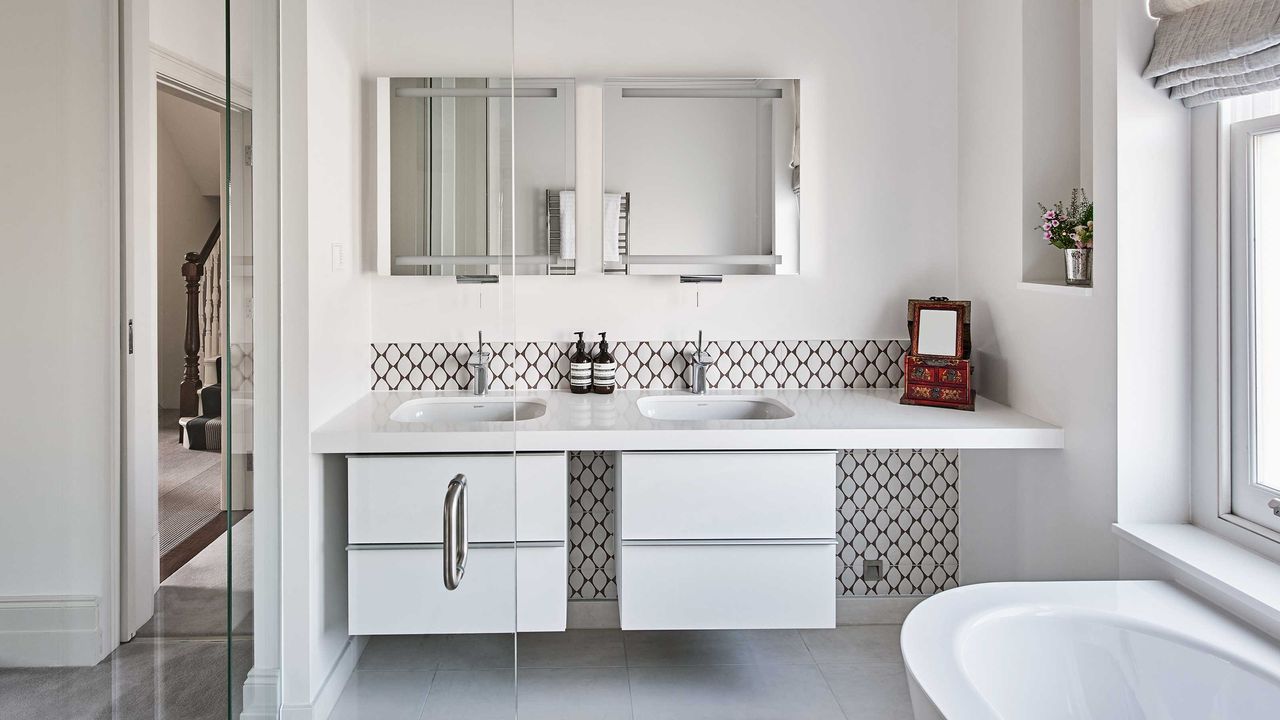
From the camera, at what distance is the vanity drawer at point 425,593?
0.95 m

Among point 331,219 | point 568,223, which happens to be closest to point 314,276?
point 331,219

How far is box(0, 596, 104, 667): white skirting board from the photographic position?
0.58 metres

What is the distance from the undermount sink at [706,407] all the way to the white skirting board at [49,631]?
83.9 inches

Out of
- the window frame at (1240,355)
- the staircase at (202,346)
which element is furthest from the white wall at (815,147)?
the staircase at (202,346)

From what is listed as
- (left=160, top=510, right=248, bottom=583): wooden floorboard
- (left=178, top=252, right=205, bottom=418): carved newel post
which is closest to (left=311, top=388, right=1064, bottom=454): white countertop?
(left=160, top=510, right=248, bottom=583): wooden floorboard

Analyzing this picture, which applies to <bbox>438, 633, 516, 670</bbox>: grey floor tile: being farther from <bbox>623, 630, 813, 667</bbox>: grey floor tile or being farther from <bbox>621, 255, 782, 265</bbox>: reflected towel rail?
<bbox>621, 255, 782, 265</bbox>: reflected towel rail

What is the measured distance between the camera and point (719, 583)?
233cm

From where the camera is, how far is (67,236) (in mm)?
616

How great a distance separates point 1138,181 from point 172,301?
2.04 metres

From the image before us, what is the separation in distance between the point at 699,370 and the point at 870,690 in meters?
1.14

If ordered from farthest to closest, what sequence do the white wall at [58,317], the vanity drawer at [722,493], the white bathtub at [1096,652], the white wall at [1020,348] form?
the vanity drawer at [722,493] < the white wall at [1020,348] < the white bathtub at [1096,652] < the white wall at [58,317]

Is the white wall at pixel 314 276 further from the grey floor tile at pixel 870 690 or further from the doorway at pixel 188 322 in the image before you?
the grey floor tile at pixel 870 690

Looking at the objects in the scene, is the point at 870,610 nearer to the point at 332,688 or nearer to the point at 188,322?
the point at 332,688

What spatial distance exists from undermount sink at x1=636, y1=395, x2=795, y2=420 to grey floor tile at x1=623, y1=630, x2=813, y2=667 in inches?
30.1
